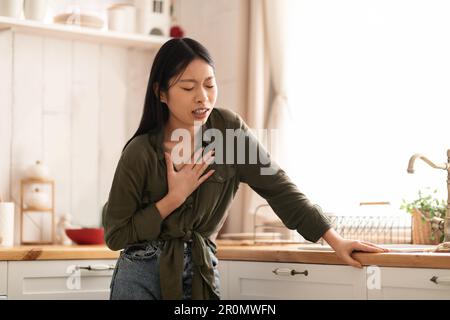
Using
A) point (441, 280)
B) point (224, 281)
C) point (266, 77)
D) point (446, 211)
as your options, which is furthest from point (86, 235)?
point (441, 280)

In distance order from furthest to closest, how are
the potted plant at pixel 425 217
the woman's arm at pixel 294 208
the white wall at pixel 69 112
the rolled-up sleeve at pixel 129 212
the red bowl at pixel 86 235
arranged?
1. the white wall at pixel 69 112
2. the red bowl at pixel 86 235
3. the potted plant at pixel 425 217
4. the woman's arm at pixel 294 208
5. the rolled-up sleeve at pixel 129 212

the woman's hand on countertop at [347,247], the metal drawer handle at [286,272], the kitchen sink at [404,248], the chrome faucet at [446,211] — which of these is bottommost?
the metal drawer handle at [286,272]

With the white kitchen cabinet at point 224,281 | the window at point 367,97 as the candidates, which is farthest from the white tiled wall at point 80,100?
the white kitchen cabinet at point 224,281

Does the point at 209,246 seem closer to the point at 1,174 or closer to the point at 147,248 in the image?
the point at 147,248

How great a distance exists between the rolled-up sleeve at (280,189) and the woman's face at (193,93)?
6.5 inches

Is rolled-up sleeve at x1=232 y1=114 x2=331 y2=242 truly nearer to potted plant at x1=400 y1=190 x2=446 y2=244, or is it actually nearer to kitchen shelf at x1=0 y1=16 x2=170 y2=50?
potted plant at x1=400 y1=190 x2=446 y2=244

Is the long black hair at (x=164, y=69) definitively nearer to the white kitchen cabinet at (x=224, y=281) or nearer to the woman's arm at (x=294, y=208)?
the woman's arm at (x=294, y=208)

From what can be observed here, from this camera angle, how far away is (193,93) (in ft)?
6.59

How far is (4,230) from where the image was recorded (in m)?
3.10

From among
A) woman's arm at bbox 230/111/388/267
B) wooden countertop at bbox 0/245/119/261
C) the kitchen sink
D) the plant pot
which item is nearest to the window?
the plant pot

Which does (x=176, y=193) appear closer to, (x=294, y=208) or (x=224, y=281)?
(x=294, y=208)

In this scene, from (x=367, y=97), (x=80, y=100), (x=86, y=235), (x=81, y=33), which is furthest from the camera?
(x=80, y=100)

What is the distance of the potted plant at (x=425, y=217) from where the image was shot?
257 cm

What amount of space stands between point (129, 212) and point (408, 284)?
2.45 feet
